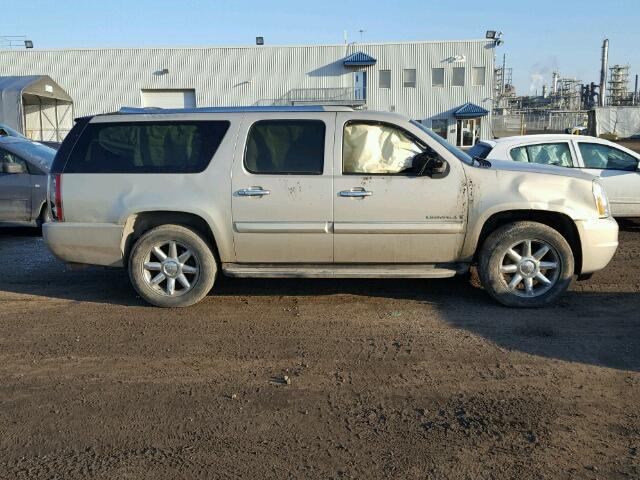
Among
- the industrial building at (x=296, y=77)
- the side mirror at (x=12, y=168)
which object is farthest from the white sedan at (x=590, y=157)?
the industrial building at (x=296, y=77)

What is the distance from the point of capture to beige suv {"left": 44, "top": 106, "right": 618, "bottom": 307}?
5.66m

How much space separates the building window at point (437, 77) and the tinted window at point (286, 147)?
44286 millimetres

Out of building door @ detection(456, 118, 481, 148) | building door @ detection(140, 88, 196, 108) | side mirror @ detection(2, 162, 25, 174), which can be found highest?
building door @ detection(140, 88, 196, 108)

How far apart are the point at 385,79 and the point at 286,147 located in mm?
44486

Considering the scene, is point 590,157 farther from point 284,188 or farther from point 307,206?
point 284,188

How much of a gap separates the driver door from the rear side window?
1.27 m

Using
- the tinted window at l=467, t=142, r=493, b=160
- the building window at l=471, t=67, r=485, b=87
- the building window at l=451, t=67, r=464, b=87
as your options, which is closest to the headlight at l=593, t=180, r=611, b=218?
the tinted window at l=467, t=142, r=493, b=160

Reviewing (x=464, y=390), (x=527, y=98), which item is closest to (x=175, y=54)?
(x=464, y=390)

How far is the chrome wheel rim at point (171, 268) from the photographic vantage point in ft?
19.3

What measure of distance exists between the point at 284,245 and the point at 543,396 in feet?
8.97

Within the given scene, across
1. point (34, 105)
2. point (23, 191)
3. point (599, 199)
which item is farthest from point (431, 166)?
point (34, 105)

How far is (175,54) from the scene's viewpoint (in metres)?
48.2

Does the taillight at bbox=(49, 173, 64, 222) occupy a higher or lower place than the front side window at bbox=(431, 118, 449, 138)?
lower

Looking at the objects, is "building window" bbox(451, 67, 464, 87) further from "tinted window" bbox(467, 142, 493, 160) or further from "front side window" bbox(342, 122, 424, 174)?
"front side window" bbox(342, 122, 424, 174)
